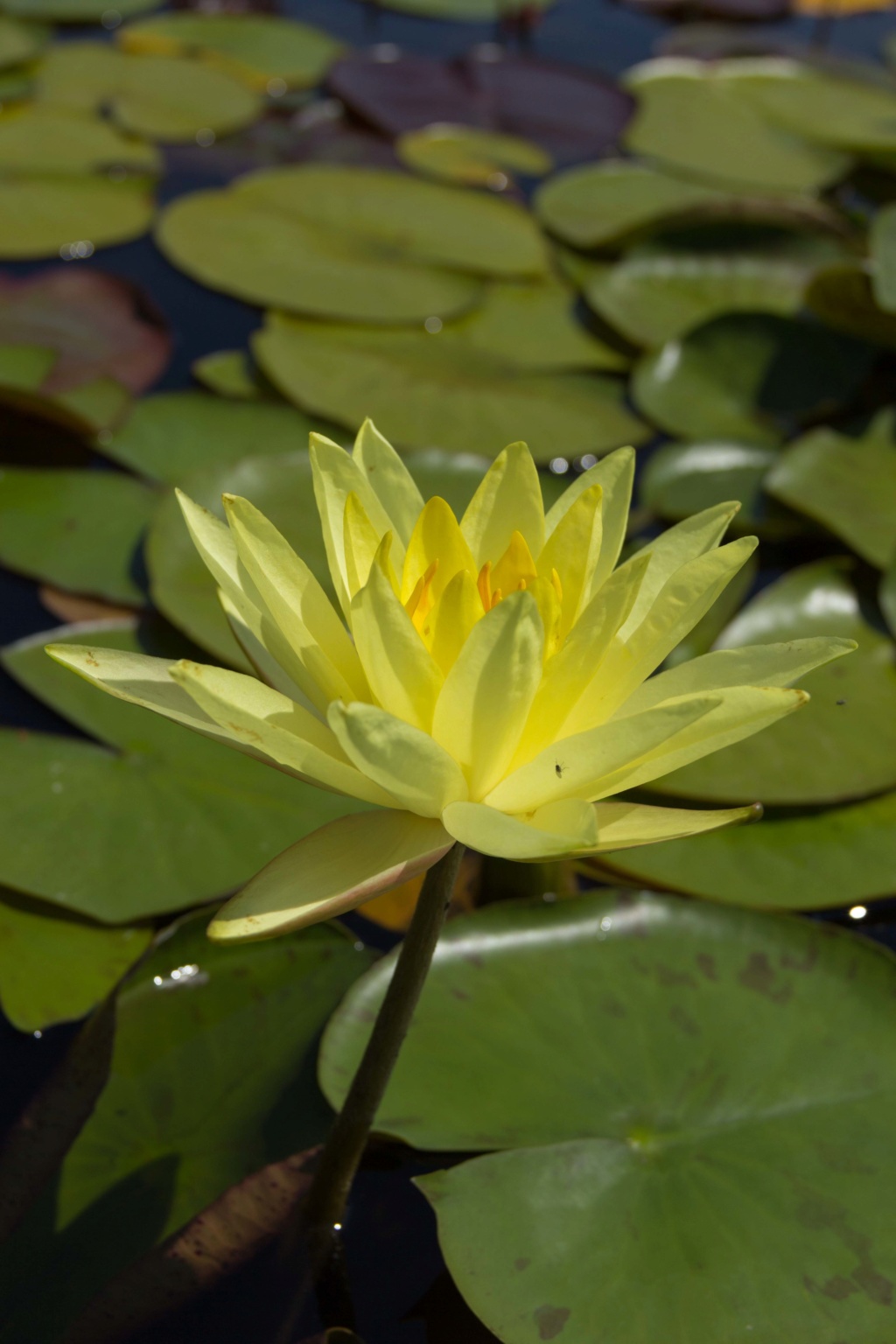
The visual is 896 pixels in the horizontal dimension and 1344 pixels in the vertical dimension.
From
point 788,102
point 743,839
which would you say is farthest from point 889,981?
point 788,102

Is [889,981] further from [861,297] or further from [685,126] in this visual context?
[685,126]

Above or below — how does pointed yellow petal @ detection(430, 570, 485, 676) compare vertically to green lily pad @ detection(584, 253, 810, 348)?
above

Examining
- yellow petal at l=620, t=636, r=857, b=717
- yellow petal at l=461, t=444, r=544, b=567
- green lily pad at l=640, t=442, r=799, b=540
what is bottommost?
green lily pad at l=640, t=442, r=799, b=540

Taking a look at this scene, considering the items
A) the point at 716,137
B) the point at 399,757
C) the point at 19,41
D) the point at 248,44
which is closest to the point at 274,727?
the point at 399,757

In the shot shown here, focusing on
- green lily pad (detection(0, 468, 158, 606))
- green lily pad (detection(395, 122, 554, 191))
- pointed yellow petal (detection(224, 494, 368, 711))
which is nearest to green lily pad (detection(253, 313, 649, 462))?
green lily pad (detection(0, 468, 158, 606))

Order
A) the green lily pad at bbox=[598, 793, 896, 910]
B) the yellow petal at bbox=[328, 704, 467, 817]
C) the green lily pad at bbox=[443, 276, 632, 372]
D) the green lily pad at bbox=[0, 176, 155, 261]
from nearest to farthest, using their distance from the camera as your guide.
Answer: the yellow petal at bbox=[328, 704, 467, 817] → the green lily pad at bbox=[598, 793, 896, 910] → the green lily pad at bbox=[443, 276, 632, 372] → the green lily pad at bbox=[0, 176, 155, 261]

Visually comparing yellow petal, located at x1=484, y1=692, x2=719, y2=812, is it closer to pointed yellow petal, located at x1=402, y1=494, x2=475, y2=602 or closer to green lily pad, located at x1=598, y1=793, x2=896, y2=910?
pointed yellow petal, located at x1=402, y1=494, x2=475, y2=602

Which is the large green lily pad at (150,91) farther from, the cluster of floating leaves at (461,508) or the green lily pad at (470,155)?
the green lily pad at (470,155)
